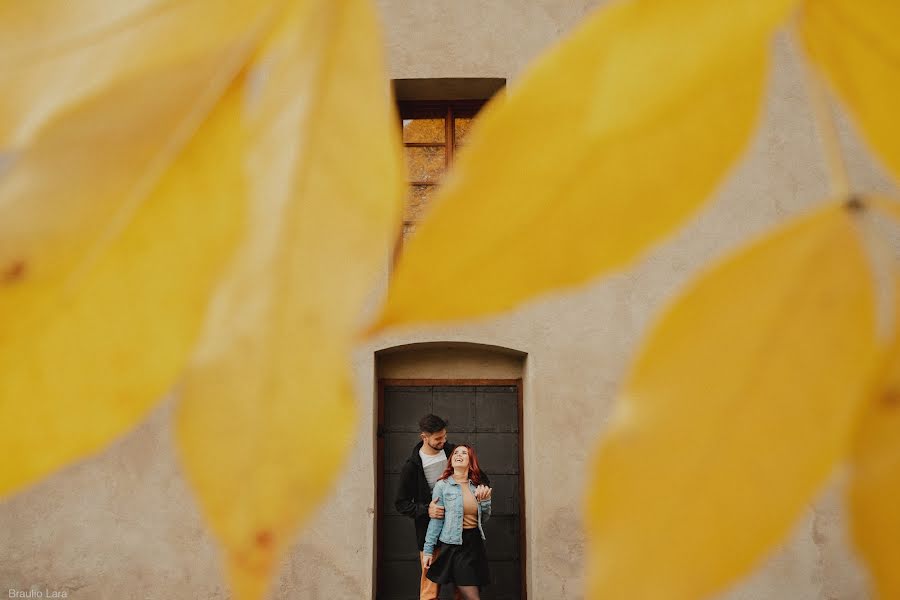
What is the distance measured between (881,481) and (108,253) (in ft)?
0.29

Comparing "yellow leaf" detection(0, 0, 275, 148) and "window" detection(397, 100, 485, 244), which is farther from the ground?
"window" detection(397, 100, 485, 244)

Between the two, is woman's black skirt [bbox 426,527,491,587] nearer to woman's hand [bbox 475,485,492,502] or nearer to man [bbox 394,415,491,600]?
man [bbox 394,415,491,600]

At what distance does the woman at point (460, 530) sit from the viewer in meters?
3.38

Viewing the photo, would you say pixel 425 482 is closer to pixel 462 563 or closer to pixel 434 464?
pixel 434 464

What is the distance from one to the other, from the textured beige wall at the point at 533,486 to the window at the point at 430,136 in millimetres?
459

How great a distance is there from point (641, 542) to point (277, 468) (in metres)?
0.04

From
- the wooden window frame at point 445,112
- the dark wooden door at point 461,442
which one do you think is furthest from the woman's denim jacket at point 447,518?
the wooden window frame at point 445,112

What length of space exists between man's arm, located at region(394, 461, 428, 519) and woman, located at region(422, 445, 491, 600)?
8 centimetres

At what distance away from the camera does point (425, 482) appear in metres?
3.53

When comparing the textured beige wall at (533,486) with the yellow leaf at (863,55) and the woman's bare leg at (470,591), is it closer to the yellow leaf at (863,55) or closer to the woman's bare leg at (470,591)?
the woman's bare leg at (470,591)

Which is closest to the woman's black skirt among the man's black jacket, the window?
the man's black jacket

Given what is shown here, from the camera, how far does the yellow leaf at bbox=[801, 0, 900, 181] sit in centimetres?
9

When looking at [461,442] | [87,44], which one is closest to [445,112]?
[461,442]

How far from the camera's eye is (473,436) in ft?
12.6
